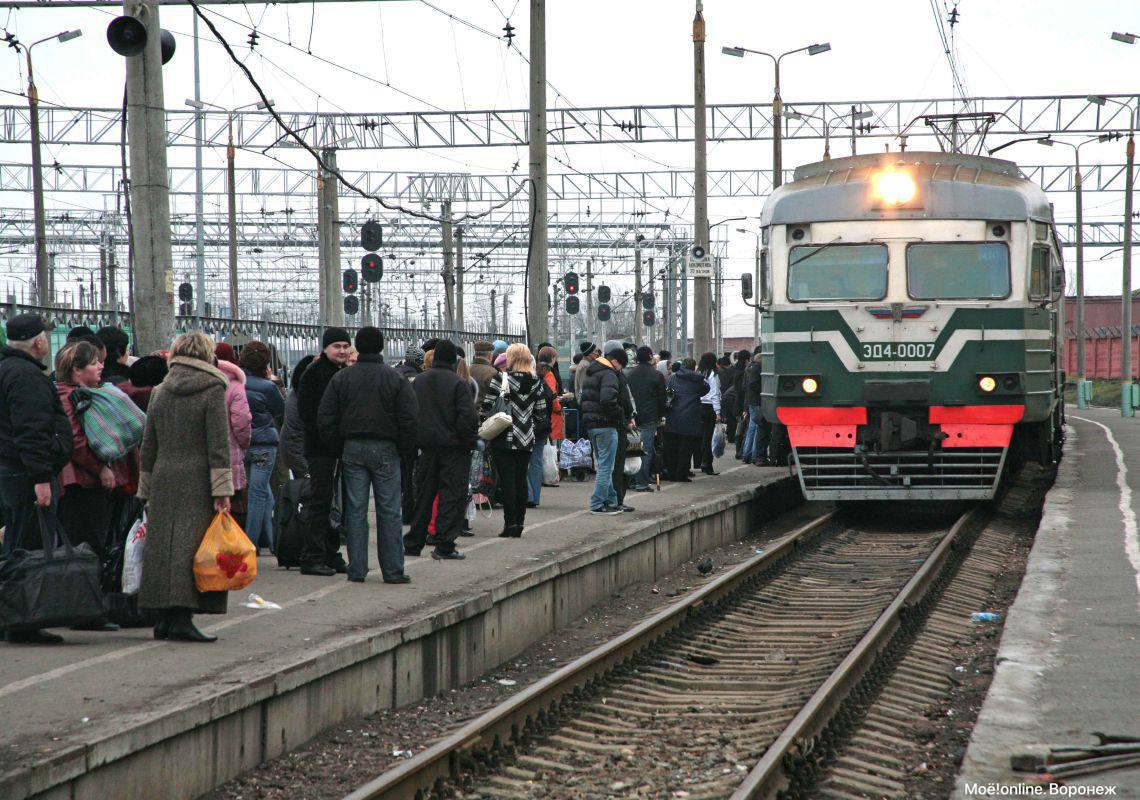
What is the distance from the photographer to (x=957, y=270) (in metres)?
15.0

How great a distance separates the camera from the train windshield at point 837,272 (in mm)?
15195

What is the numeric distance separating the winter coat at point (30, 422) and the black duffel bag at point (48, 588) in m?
0.29

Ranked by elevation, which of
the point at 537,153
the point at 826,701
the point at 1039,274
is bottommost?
the point at 826,701

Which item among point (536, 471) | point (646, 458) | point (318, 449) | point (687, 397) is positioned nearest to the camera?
point (318, 449)

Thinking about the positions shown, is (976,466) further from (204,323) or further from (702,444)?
(204,323)

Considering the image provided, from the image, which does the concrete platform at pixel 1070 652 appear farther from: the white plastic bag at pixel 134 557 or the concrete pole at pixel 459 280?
the concrete pole at pixel 459 280

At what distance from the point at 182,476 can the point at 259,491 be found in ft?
11.2

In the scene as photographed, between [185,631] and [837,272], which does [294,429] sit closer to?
[185,631]

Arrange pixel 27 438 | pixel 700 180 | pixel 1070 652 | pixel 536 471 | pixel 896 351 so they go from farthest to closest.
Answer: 1. pixel 700 180
2. pixel 536 471
3. pixel 896 351
4. pixel 1070 652
5. pixel 27 438

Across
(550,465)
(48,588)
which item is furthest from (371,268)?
(48,588)

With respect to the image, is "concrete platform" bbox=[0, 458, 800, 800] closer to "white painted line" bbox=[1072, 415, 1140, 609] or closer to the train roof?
"white painted line" bbox=[1072, 415, 1140, 609]

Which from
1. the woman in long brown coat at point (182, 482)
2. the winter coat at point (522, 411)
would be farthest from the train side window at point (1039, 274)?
the woman in long brown coat at point (182, 482)

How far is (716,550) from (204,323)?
5.79 meters

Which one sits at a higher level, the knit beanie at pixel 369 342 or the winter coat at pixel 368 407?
the knit beanie at pixel 369 342
